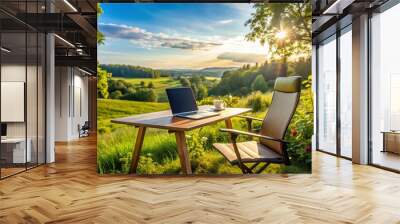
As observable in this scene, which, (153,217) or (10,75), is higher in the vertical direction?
(10,75)

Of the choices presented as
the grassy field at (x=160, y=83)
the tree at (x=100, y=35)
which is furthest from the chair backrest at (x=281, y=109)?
the tree at (x=100, y=35)

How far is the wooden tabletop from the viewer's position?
18.8 feet

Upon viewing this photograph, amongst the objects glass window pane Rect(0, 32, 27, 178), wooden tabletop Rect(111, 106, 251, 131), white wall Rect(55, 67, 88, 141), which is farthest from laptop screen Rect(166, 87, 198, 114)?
white wall Rect(55, 67, 88, 141)

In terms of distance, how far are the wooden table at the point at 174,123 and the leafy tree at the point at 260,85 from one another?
1.13 feet

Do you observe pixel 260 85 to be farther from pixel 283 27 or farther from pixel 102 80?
pixel 102 80

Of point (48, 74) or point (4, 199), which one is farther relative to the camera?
point (48, 74)

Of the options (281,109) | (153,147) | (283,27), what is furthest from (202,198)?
(283,27)

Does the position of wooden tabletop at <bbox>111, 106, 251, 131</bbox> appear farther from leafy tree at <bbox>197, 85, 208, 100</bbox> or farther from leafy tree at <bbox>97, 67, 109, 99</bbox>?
leafy tree at <bbox>97, 67, 109, 99</bbox>

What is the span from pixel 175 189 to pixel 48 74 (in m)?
3.93

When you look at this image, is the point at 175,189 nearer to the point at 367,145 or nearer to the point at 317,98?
the point at 367,145

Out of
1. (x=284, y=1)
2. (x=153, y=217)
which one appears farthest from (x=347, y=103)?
(x=153, y=217)

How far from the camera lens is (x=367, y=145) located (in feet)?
24.0

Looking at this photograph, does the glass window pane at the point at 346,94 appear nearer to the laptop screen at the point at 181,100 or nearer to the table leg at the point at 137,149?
the laptop screen at the point at 181,100

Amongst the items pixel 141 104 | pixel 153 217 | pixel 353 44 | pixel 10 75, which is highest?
pixel 353 44
